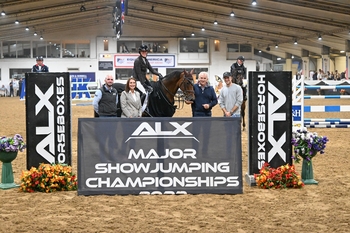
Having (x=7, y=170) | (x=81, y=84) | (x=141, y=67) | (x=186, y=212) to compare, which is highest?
(x=81, y=84)

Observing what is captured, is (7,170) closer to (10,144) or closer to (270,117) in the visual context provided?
(10,144)

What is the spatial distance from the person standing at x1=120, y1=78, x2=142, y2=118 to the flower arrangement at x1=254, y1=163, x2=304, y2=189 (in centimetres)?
269

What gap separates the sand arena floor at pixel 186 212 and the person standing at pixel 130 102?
7.75 ft

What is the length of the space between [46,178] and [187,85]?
359 cm

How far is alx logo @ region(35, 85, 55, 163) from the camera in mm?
7258

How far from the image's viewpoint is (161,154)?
6.91 meters

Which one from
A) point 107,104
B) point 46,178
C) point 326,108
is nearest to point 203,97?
point 107,104

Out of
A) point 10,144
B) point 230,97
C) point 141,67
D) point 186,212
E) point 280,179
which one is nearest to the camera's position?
point 186,212

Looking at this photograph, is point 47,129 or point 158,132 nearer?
point 158,132

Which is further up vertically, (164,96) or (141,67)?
(141,67)

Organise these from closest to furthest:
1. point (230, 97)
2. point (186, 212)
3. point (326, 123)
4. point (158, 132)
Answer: point (186, 212) < point (158, 132) < point (230, 97) < point (326, 123)

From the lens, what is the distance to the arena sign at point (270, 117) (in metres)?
7.36

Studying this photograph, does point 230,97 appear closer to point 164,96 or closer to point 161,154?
point 164,96

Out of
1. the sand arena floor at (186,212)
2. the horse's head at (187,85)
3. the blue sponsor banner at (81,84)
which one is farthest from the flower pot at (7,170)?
the blue sponsor banner at (81,84)
